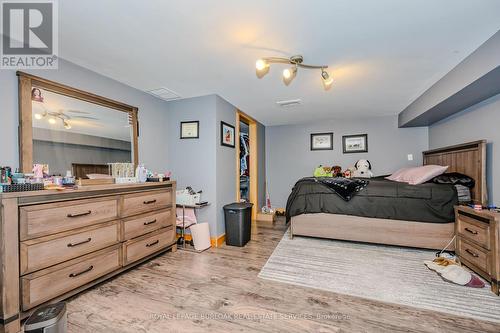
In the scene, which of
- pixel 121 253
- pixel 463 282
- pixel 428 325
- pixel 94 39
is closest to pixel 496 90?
pixel 463 282

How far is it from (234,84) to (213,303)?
245cm

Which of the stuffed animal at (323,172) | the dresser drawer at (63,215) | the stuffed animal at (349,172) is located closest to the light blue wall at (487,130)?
the stuffed animal at (349,172)

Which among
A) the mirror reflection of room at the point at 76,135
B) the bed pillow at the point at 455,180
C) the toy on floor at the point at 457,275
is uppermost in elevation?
the mirror reflection of room at the point at 76,135

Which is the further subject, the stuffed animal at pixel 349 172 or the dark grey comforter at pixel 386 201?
the stuffed animal at pixel 349 172

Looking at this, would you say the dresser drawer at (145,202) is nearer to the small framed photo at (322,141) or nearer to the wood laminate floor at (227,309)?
the wood laminate floor at (227,309)

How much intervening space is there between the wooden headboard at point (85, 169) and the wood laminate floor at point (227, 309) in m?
1.13

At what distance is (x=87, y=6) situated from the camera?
144cm

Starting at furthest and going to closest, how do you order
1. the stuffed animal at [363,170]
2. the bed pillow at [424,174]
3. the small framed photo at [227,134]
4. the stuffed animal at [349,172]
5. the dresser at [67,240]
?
the stuffed animal at [349,172], the stuffed animal at [363,170], the small framed photo at [227,134], the bed pillow at [424,174], the dresser at [67,240]

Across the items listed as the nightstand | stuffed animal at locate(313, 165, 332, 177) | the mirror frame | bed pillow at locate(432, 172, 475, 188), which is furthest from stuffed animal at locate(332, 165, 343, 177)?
the mirror frame

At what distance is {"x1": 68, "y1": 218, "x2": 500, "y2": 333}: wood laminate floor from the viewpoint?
58.3 inches

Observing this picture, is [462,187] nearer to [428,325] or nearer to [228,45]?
[428,325]

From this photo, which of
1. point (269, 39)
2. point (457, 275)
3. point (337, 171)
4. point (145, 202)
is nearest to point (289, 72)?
point (269, 39)

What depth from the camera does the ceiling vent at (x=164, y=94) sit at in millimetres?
2957

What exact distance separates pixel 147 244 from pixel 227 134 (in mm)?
1915
